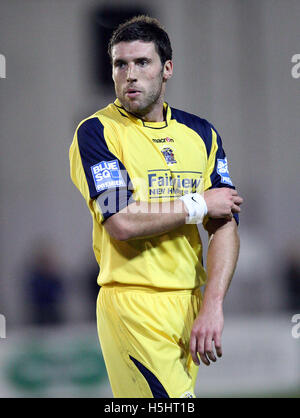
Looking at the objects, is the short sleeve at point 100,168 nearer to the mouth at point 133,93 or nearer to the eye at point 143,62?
the mouth at point 133,93

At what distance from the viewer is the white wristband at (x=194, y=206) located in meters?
2.59

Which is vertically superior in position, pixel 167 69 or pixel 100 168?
pixel 167 69

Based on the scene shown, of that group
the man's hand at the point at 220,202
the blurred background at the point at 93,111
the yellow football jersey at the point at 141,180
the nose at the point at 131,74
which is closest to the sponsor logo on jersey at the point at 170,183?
the yellow football jersey at the point at 141,180

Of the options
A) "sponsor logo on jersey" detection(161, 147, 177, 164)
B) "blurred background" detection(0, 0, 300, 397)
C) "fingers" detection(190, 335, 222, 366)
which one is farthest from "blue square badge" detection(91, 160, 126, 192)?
"blurred background" detection(0, 0, 300, 397)

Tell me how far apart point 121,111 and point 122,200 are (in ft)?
1.65

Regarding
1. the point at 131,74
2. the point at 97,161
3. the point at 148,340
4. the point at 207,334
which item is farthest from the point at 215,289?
the point at 131,74

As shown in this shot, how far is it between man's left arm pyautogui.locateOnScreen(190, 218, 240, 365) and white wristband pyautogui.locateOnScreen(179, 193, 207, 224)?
7.7 inches

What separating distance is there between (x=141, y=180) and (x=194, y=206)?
10.7 inches

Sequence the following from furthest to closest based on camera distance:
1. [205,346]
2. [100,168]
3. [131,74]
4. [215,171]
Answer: [215,171], [131,74], [100,168], [205,346]

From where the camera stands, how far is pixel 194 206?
102 inches

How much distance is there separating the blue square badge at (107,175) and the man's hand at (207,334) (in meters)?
0.66

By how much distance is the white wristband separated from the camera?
2588 millimetres

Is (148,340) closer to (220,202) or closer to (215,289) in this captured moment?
(215,289)

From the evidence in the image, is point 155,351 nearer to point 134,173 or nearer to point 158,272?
point 158,272
